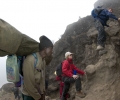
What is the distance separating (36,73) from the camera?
3.98 m

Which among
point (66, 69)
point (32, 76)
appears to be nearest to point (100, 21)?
point (66, 69)

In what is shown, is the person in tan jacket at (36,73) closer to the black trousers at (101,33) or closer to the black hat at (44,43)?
the black hat at (44,43)

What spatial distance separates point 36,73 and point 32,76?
0.18 m

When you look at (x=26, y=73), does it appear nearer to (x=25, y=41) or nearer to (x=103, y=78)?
(x=25, y=41)

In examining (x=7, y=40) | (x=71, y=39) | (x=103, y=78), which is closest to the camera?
(x=7, y=40)

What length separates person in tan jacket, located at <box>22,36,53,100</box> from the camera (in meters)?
3.82

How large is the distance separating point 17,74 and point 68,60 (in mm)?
3805

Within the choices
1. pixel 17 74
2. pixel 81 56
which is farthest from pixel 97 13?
pixel 17 74

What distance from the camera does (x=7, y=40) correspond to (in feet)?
11.0

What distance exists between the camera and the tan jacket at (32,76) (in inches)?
150

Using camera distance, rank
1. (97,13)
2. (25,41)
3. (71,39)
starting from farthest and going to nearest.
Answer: (71,39) < (97,13) < (25,41)

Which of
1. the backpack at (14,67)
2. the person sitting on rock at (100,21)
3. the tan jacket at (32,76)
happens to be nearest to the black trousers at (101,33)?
the person sitting on rock at (100,21)

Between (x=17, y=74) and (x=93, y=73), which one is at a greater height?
(x=17, y=74)

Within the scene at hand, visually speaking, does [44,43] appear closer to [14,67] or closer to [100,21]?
[14,67]
